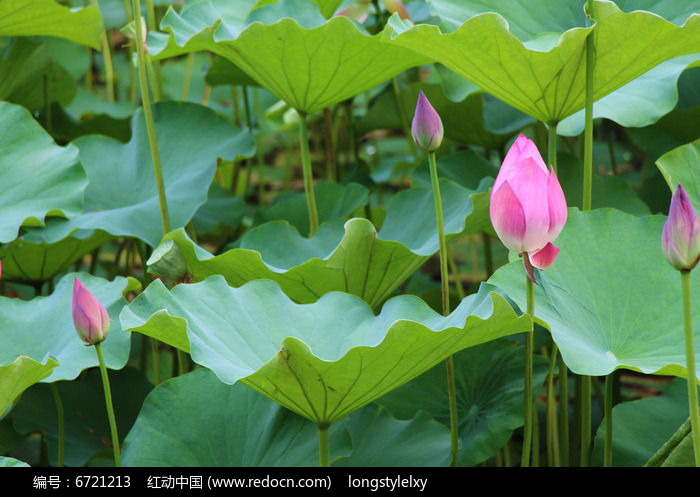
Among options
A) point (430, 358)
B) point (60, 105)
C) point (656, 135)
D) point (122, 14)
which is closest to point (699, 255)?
point (430, 358)

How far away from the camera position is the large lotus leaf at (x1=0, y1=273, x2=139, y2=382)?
3.33ft

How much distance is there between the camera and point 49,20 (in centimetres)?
139

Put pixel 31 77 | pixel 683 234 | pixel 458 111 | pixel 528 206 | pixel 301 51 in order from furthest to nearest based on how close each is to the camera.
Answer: pixel 31 77 → pixel 458 111 → pixel 301 51 → pixel 528 206 → pixel 683 234

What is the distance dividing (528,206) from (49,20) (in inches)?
40.6

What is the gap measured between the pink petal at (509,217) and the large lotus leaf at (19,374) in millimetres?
512

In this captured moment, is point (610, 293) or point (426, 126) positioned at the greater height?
point (426, 126)

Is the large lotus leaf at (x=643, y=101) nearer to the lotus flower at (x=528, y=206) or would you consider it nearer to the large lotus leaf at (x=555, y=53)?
the large lotus leaf at (x=555, y=53)

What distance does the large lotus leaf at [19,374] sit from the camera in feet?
2.77

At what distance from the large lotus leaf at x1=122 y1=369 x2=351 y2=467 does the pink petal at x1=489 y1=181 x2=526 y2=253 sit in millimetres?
426

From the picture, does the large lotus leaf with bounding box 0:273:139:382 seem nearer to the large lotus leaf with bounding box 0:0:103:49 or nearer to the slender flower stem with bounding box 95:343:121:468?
the slender flower stem with bounding box 95:343:121:468

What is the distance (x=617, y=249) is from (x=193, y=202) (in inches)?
28.2

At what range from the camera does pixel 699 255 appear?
0.62m

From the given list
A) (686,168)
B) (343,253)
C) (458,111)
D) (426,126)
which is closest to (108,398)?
(343,253)

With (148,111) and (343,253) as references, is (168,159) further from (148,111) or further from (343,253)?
(343,253)
